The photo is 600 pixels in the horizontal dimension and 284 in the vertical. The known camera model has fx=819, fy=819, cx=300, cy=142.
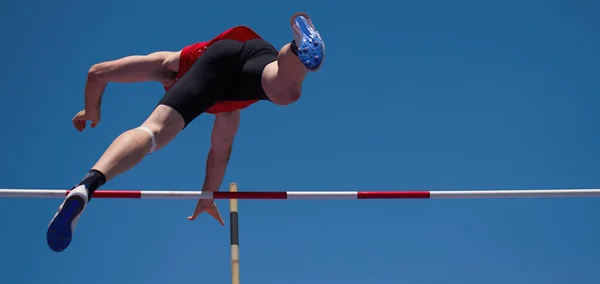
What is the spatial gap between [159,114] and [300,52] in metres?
1.02

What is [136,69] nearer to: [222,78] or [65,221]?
[222,78]

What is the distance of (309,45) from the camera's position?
5.23 m

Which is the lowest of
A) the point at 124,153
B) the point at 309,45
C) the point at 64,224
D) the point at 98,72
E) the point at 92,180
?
the point at 64,224

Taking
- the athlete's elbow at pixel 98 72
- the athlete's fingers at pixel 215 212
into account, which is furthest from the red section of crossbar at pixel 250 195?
the athlete's elbow at pixel 98 72

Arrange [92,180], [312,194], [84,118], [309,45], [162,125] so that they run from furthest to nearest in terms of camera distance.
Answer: [312,194]
[84,118]
[162,125]
[309,45]
[92,180]

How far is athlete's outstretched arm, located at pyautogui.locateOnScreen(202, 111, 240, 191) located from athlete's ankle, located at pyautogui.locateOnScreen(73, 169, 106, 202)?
2.05 meters

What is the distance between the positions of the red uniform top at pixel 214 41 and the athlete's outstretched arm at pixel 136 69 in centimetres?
8

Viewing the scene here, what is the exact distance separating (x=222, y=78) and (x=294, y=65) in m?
0.61

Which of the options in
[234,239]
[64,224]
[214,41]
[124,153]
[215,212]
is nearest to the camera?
[64,224]

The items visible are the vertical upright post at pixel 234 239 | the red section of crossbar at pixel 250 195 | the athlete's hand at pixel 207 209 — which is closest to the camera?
the red section of crossbar at pixel 250 195

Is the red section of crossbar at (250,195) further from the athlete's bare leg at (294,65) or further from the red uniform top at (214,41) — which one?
the athlete's bare leg at (294,65)

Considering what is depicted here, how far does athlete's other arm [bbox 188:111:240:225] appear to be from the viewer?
6941 mm

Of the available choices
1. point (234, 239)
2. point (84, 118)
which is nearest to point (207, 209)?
point (84, 118)

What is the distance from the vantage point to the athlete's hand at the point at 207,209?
291 inches
